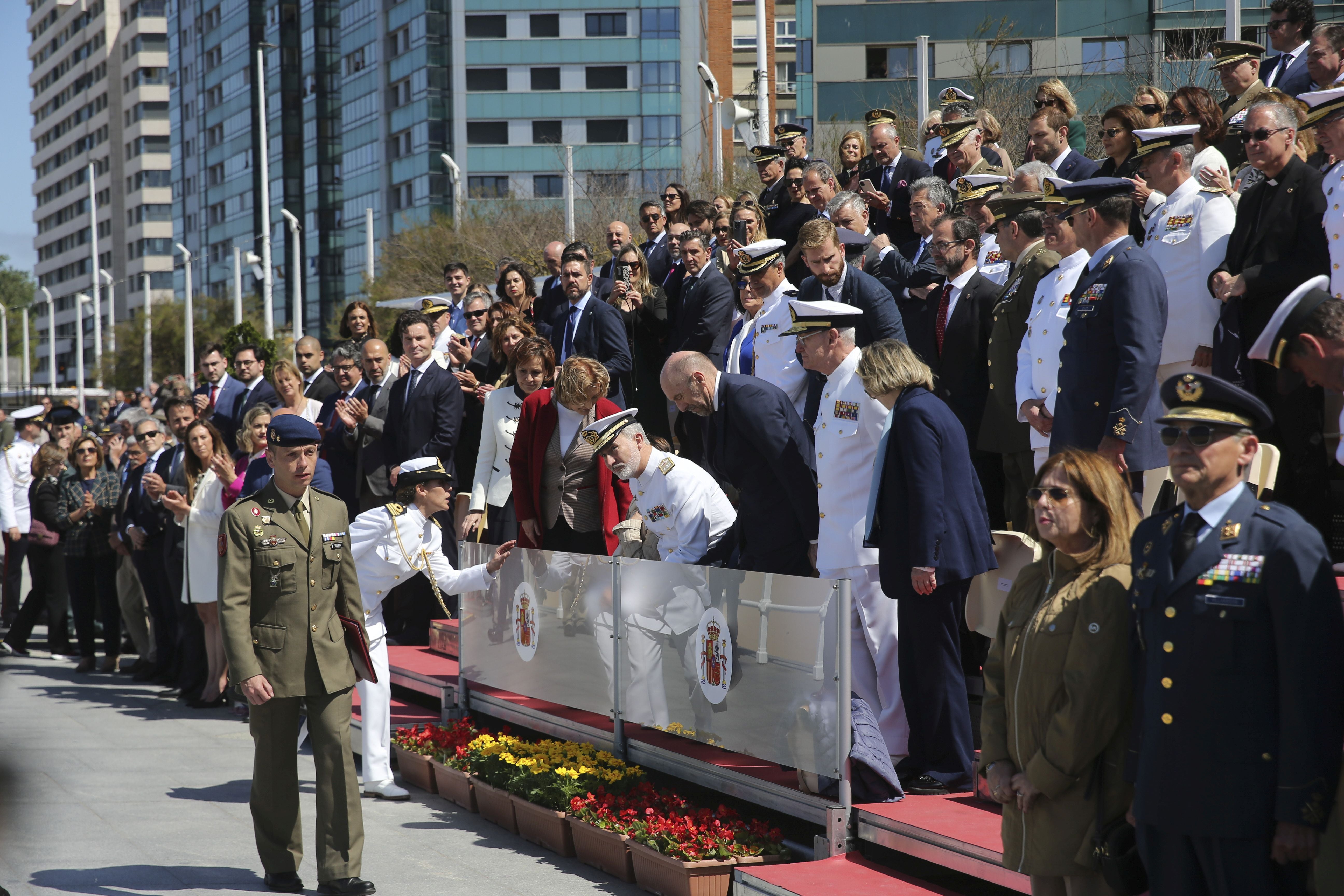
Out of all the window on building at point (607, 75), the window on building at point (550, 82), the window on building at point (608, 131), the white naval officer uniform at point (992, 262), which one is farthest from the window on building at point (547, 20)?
the white naval officer uniform at point (992, 262)

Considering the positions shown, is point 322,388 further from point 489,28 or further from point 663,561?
point 489,28

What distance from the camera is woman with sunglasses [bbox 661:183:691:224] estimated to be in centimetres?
1245

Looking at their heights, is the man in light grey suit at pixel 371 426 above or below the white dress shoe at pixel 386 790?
above

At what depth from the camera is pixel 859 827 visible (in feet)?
18.8

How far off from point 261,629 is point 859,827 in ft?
9.34

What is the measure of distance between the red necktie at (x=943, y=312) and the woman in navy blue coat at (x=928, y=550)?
2030 millimetres

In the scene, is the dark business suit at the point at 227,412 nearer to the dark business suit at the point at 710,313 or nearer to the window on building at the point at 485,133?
the dark business suit at the point at 710,313

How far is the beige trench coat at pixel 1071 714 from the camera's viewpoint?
161 inches

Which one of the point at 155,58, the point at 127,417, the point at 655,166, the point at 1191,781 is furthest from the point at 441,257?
the point at 155,58

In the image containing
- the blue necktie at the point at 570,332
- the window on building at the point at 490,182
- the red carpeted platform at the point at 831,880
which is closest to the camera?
the red carpeted platform at the point at 831,880

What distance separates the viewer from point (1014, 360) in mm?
6973

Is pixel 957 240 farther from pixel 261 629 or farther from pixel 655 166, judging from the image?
pixel 655 166

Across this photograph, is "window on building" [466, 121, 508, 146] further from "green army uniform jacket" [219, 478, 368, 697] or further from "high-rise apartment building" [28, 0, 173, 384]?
"green army uniform jacket" [219, 478, 368, 697]

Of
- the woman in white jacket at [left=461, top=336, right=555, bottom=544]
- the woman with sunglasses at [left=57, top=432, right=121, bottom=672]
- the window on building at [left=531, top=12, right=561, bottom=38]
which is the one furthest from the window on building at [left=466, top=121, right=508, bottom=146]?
the woman in white jacket at [left=461, top=336, right=555, bottom=544]
